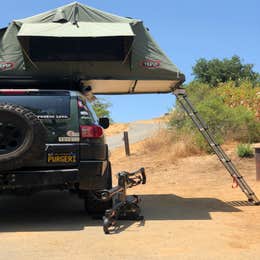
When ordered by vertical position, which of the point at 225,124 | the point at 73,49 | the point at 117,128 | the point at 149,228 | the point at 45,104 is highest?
the point at 73,49

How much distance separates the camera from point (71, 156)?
22.4ft

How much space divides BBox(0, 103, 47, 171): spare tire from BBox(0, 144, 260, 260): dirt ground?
0.99m

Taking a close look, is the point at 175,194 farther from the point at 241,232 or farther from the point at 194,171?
the point at 241,232

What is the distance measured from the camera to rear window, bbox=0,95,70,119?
6.93 m

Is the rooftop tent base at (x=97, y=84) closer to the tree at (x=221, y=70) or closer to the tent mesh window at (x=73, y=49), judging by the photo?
the tent mesh window at (x=73, y=49)

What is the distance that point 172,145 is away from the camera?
1803cm

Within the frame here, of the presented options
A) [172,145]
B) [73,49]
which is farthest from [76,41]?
[172,145]

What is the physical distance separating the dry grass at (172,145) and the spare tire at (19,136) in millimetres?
10415

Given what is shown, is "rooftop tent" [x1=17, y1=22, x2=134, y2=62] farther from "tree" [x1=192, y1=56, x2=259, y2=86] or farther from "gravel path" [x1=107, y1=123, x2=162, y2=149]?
"tree" [x1=192, y1=56, x2=259, y2=86]

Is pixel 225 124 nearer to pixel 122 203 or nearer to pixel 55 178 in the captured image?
pixel 122 203

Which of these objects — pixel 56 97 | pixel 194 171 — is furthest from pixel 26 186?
pixel 194 171

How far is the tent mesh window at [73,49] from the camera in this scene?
8.38 m

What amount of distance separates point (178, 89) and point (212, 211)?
2.43 meters

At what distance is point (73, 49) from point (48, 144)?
2.23 meters
